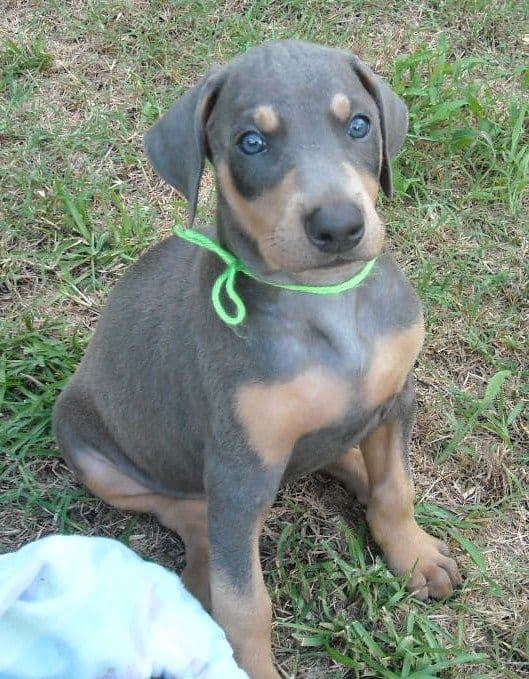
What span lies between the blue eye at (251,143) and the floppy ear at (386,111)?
500mm

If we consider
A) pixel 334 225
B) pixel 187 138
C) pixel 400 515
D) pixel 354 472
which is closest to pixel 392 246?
pixel 354 472

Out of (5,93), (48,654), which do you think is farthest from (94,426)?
(5,93)

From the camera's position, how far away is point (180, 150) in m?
3.26

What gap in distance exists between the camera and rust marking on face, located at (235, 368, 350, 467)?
10.6ft

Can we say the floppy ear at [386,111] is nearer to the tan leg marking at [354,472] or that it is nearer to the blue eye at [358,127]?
the blue eye at [358,127]

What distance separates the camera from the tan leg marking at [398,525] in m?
3.87

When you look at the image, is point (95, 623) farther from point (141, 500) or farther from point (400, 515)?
point (400, 515)

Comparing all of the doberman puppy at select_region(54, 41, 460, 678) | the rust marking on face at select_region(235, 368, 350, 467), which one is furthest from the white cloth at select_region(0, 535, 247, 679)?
the rust marking on face at select_region(235, 368, 350, 467)

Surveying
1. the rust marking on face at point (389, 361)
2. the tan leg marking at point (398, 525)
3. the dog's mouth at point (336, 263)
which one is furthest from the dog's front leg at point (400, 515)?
the dog's mouth at point (336, 263)

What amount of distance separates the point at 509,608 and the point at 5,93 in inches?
179

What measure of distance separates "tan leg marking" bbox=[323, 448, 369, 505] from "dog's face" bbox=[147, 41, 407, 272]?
138cm

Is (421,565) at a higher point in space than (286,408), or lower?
lower

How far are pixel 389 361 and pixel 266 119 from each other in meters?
0.97

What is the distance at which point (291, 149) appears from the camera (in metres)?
2.97
